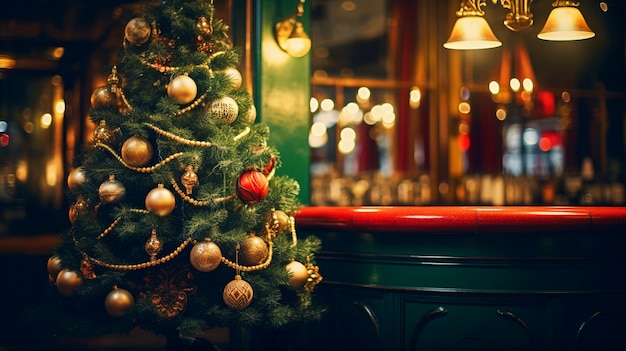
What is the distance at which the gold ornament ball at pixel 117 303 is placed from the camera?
320 cm

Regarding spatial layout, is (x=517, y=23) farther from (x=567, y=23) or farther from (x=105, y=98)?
(x=105, y=98)

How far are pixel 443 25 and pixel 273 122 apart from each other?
3919 mm

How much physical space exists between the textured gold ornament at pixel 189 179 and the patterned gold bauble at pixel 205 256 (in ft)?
0.75

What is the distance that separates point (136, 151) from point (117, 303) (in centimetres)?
62

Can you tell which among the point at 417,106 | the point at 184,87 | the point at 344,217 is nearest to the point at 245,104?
the point at 184,87

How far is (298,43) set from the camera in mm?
4273

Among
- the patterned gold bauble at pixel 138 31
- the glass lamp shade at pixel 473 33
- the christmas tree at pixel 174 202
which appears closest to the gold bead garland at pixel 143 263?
the christmas tree at pixel 174 202

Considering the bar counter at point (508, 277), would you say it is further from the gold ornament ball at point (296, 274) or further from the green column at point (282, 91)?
the green column at point (282, 91)

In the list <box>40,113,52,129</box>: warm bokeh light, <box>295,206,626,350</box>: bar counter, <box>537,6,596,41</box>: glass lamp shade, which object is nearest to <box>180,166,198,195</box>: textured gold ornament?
<box>295,206,626,350</box>: bar counter

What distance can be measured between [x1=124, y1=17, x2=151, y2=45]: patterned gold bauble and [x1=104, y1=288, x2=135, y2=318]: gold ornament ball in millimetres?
1058

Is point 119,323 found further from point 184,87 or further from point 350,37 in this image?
point 350,37

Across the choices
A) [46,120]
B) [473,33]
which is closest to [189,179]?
[473,33]

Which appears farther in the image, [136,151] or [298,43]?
[298,43]

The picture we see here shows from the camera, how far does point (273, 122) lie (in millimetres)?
4344
